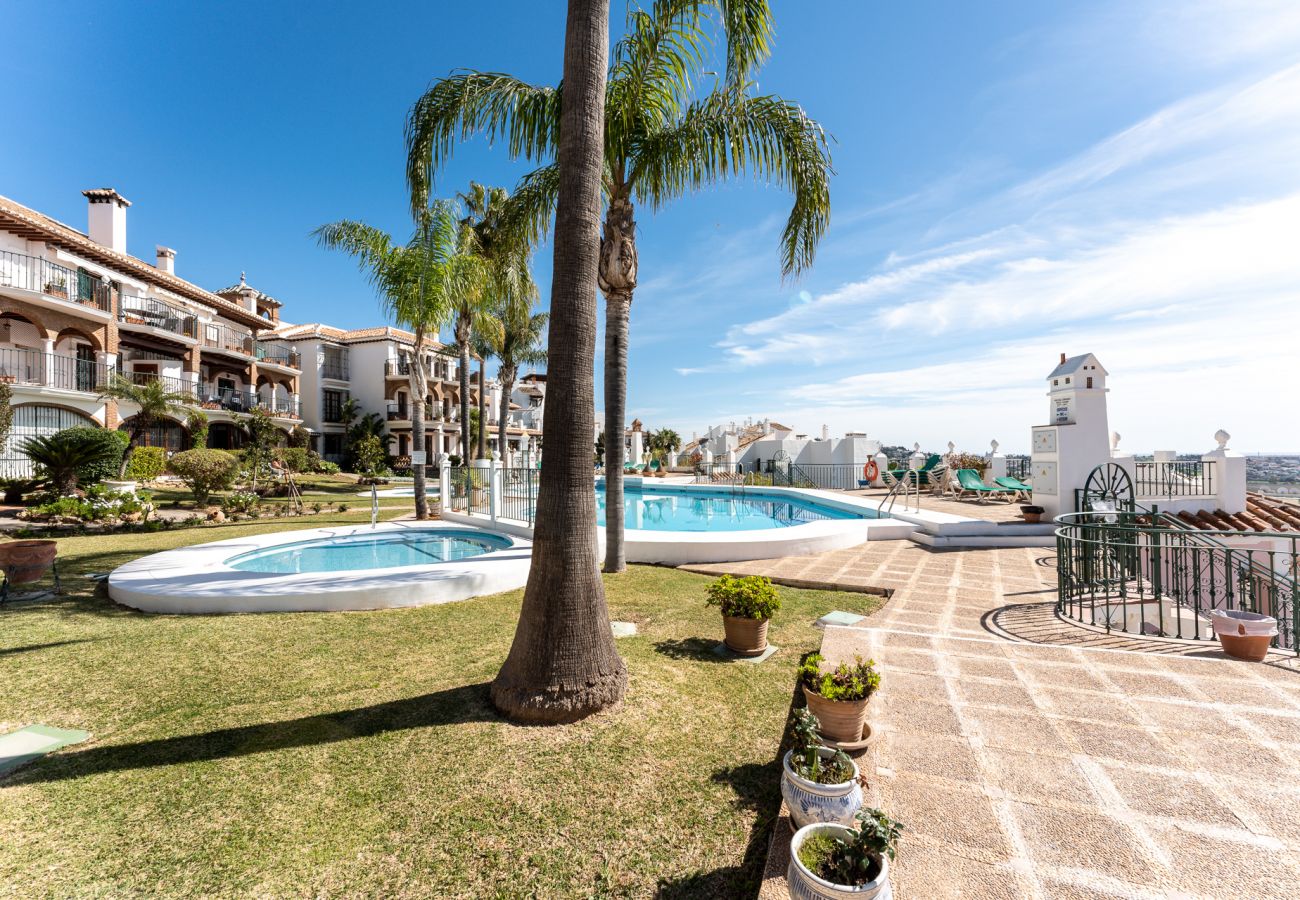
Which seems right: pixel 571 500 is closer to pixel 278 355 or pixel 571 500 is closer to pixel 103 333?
pixel 103 333

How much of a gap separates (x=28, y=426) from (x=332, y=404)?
1839cm

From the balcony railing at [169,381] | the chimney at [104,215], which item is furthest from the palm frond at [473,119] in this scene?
the chimney at [104,215]

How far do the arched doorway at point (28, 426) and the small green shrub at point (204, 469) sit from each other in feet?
23.3

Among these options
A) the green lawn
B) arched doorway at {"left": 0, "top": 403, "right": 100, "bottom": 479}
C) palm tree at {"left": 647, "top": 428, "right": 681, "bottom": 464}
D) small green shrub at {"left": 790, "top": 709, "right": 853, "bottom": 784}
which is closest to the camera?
the green lawn

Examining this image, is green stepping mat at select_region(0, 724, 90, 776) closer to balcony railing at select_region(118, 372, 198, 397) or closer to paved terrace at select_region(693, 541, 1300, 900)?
paved terrace at select_region(693, 541, 1300, 900)

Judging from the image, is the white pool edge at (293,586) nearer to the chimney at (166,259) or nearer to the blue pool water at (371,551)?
the blue pool water at (371,551)

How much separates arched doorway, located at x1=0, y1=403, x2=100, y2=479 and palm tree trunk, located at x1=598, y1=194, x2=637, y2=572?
22021 mm

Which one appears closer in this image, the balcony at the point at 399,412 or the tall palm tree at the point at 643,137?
the tall palm tree at the point at 643,137

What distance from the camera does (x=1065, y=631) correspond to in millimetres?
5344

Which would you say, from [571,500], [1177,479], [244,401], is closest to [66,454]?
[244,401]

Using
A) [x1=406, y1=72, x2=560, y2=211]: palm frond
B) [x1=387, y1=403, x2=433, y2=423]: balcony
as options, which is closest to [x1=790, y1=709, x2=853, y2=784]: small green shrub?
[x1=406, y1=72, x2=560, y2=211]: palm frond

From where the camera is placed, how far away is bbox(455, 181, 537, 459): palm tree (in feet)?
28.7

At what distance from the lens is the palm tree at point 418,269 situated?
42.9 ft

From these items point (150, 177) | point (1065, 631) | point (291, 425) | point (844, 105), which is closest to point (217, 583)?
point (1065, 631)
